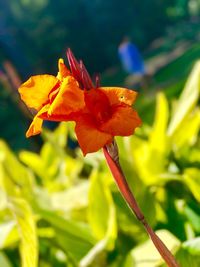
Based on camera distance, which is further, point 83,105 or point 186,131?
point 186,131

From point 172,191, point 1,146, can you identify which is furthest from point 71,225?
point 1,146

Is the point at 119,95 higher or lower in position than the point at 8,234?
higher

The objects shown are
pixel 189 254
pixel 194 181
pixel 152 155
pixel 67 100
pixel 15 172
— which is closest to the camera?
pixel 67 100

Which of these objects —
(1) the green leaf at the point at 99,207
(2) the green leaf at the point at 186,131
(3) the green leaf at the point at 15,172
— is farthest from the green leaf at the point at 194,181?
(3) the green leaf at the point at 15,172

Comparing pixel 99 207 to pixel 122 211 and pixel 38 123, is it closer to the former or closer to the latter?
pixel 122 211

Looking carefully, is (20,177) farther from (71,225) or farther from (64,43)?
(64,43)

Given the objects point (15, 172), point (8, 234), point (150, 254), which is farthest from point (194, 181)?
point (15, 172)
